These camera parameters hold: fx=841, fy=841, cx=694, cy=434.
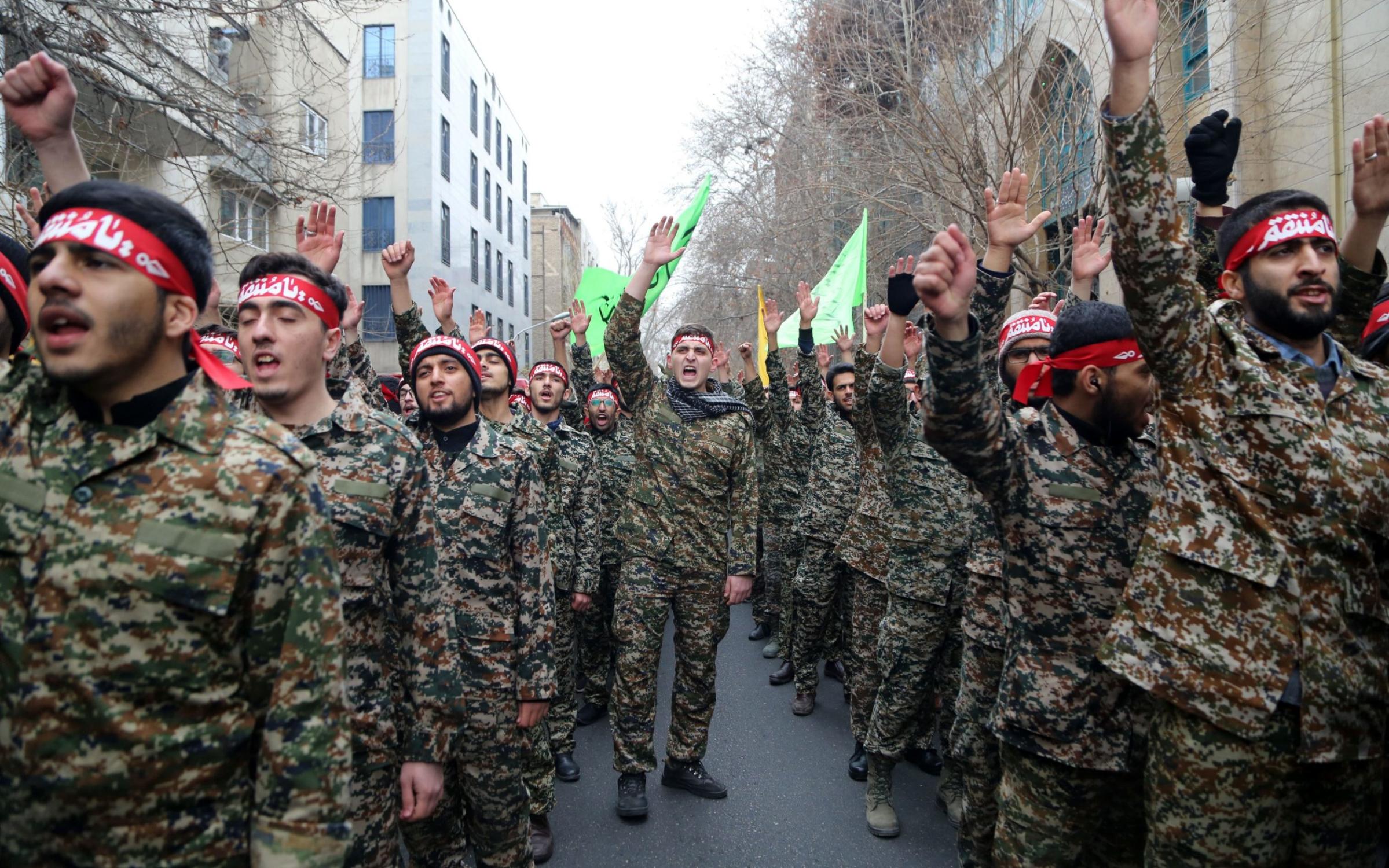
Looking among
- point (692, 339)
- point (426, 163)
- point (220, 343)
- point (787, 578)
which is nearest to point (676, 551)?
point (692, 339)

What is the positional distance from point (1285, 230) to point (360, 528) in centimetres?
281

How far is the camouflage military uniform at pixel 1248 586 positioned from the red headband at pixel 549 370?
541cm

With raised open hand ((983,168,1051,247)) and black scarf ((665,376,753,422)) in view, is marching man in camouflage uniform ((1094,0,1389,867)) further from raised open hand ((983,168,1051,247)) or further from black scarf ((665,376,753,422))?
black scarf ((665,376,753,422))

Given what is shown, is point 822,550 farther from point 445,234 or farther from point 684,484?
point 445,234

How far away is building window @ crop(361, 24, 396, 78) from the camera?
3167cm

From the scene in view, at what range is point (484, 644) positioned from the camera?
3.56m

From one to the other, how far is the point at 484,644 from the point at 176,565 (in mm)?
2021

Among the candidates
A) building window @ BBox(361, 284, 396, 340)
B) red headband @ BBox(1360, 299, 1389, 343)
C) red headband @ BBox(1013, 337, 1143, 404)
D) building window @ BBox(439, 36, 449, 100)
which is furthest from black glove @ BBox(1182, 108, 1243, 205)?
building window @ BBox(439, 36, 449, 100)

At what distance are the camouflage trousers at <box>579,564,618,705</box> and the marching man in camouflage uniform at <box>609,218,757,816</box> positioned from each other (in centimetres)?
149

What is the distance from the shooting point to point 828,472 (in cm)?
691

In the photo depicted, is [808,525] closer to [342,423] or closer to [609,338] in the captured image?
[609,338]

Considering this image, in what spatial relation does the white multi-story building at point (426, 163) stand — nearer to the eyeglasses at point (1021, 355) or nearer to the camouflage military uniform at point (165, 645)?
the eyeglasses at point (1021, 355)

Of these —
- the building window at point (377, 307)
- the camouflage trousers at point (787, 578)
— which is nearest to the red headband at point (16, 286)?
the camouflage trousers at point (787, 578)

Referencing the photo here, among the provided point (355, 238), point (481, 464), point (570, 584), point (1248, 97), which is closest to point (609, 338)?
point (481, 464)
